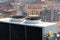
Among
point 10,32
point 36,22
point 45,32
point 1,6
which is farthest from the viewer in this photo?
point 1,6

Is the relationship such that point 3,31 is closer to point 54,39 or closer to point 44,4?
point 54,39

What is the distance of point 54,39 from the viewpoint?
155cm

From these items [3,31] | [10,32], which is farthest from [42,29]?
[3,31]

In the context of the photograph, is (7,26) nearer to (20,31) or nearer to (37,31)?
(20,31)

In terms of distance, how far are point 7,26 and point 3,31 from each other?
11cm

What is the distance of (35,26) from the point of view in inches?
61.6

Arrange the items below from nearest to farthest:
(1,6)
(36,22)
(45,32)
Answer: (45,32)
(36,22)
(1,6)

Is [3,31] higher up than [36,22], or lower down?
lower down

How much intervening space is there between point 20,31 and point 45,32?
1.03 feet

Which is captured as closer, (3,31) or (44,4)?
(3,31)

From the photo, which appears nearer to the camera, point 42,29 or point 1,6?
point 42,29

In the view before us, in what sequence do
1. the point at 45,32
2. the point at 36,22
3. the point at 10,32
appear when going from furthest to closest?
the point at 10,32 → the point at 36,22 → the point at 45,32

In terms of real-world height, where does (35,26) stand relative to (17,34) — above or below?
above

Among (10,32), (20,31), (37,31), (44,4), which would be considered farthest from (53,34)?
(44,4)
